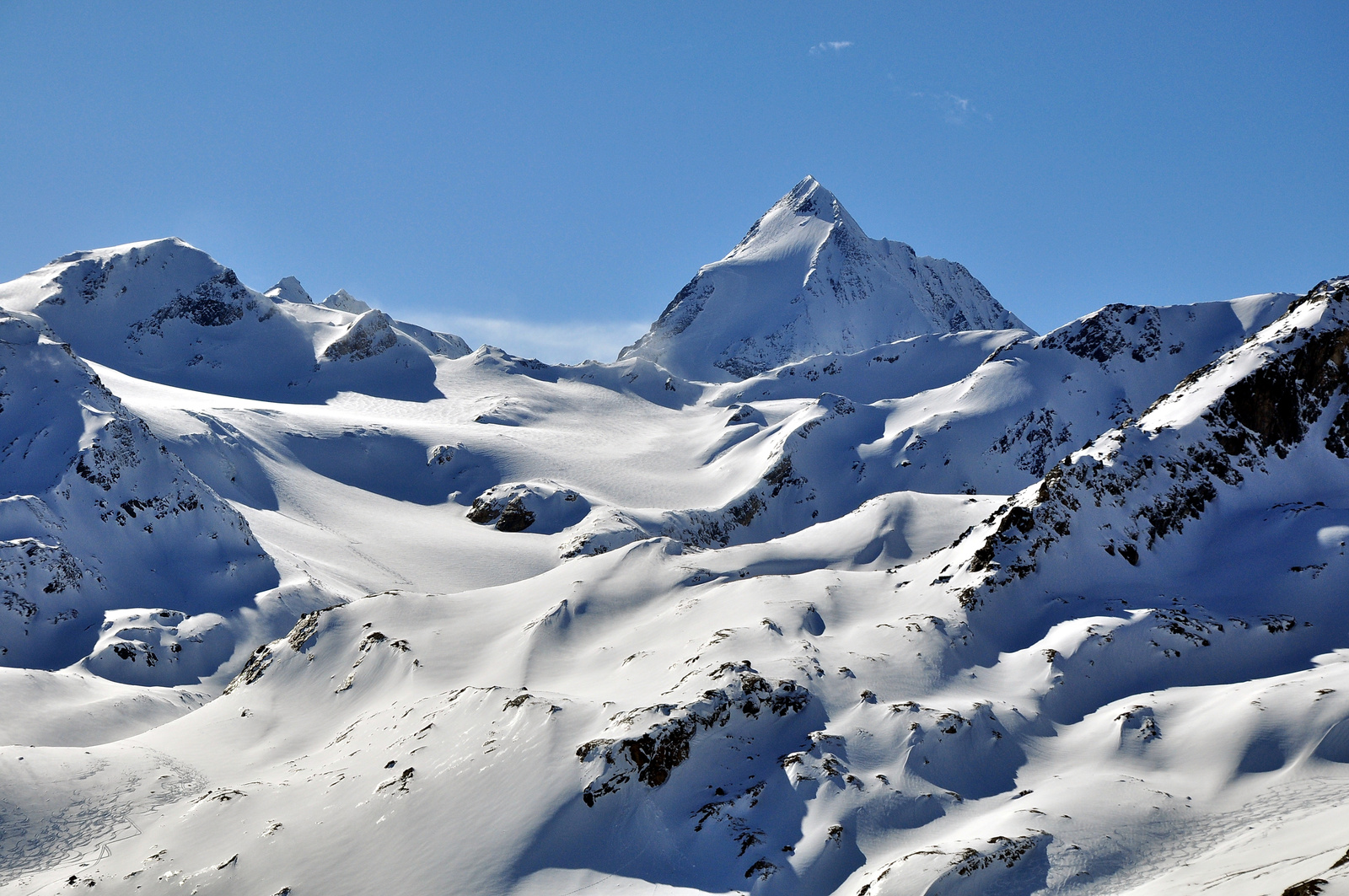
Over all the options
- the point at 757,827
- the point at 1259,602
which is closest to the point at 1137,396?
the point at 1259,602

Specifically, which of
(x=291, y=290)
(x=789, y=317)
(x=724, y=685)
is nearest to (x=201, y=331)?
(x=291, y=290)

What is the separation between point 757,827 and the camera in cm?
2027

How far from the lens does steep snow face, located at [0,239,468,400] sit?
11000 centimetres

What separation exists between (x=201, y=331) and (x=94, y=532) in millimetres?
70575

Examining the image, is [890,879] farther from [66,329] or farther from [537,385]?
[66,329]

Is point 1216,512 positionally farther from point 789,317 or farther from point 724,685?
point 789,317

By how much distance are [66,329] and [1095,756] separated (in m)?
123

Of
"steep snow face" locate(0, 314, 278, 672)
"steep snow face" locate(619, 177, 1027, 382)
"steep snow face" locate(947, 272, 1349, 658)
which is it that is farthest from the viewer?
"steep snow face" locate(619, 177, 1027, 382)

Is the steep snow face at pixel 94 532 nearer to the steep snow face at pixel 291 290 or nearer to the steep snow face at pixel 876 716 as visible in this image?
the steep snow face at pixel 876 716

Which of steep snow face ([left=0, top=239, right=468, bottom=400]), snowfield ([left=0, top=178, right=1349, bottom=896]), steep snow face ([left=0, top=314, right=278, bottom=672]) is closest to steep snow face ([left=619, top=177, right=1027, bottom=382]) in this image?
steep snow face ([left=0, top=239, right=468, bottom=400])

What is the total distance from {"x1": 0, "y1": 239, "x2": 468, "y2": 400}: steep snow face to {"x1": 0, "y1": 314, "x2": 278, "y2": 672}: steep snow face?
47658 mm

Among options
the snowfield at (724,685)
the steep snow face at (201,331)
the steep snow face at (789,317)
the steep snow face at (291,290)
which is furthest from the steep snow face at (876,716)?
the steep snow face at (291,290)

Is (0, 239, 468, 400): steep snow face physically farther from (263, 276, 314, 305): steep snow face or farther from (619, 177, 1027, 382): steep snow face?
(619, 177, 1027, 382): steep snow face

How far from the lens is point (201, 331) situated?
386ft
